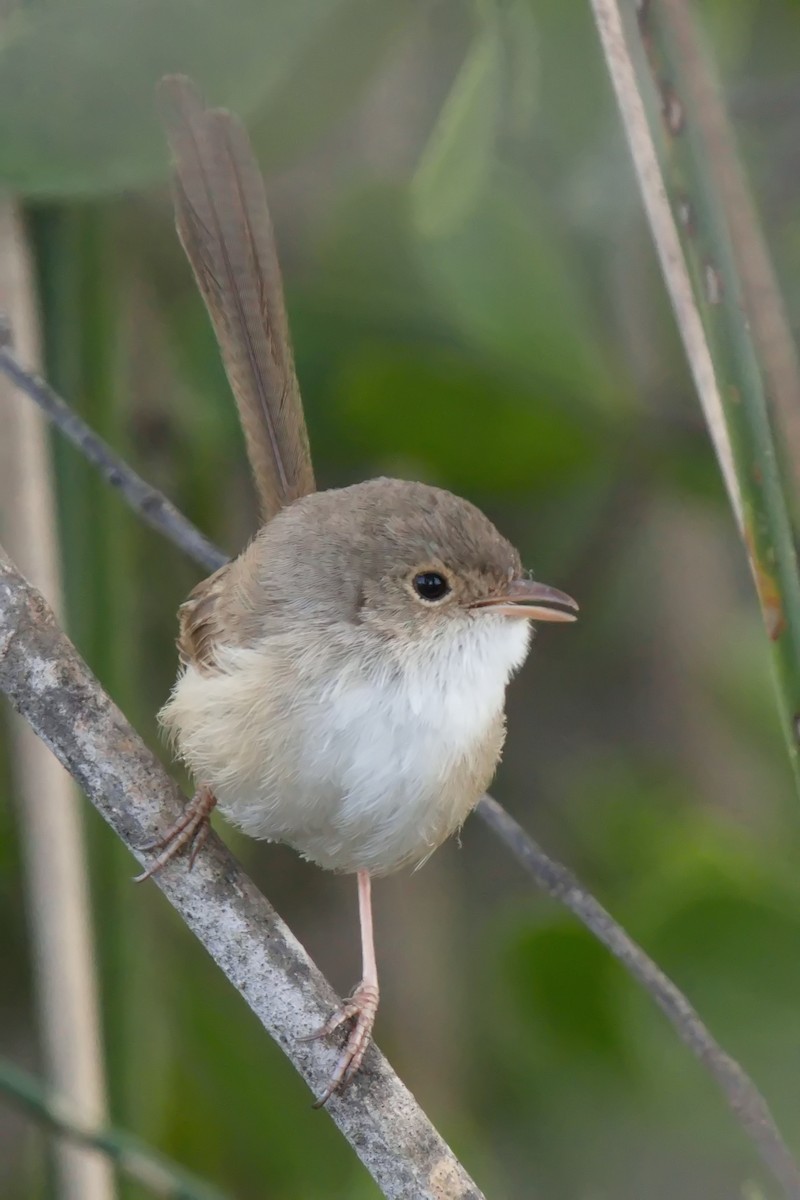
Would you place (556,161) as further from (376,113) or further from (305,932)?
(305,932)

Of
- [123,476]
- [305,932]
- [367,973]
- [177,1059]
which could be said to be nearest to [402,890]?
[305,932]

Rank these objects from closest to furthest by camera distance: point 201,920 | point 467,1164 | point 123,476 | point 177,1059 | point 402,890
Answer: point 201,920 < point 123,476 < point 467,1164 < point 177,1059 < point 402,890

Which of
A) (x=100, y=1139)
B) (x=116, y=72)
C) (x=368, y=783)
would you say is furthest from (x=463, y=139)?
(x=100, y=1139)

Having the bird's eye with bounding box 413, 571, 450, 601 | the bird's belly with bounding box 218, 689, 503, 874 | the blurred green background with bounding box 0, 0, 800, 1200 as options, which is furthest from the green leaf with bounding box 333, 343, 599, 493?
the bird's belly with bounding box 218, 689, 503, 874

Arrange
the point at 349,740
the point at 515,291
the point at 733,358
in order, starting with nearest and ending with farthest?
the point at 733,358 → the point at 349,740 → the point at 515,291

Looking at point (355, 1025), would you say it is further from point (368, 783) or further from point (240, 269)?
point (240, 269)

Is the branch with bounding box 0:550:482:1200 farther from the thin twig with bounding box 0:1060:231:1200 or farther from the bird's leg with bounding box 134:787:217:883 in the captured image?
the thin twig with bounding box 0:1060:231:1200
